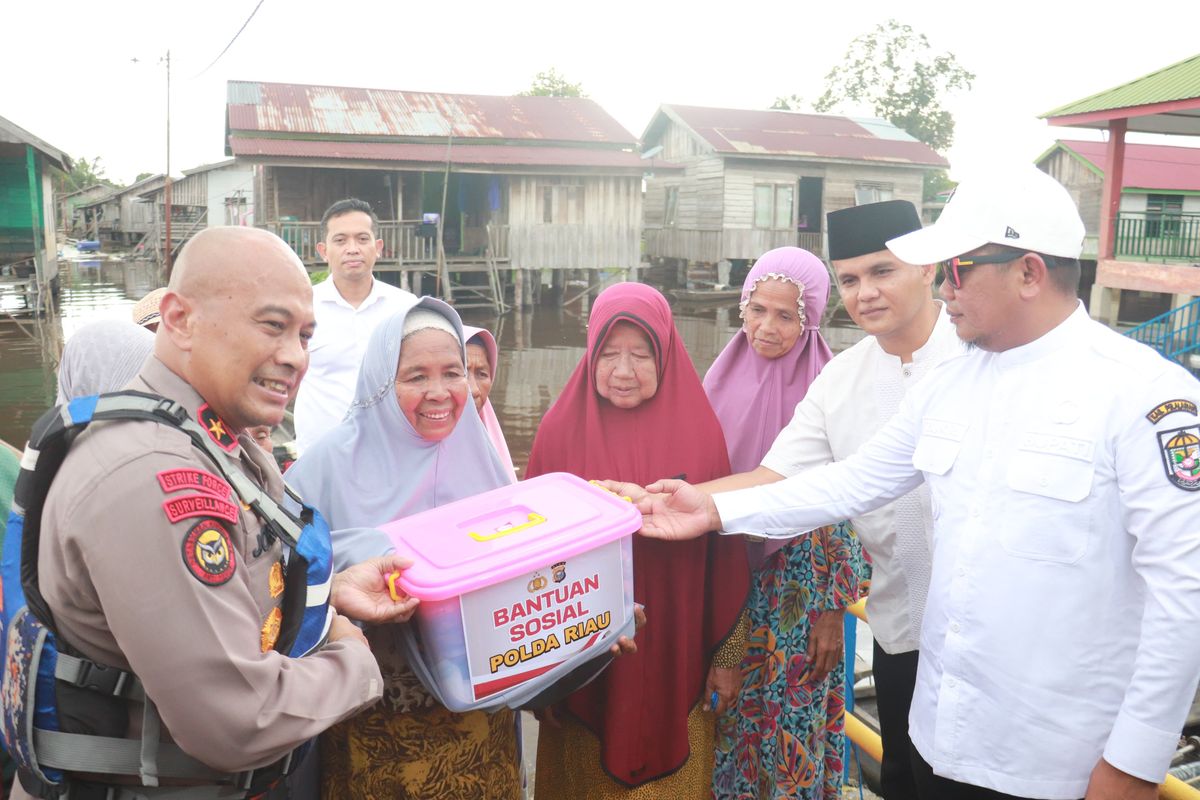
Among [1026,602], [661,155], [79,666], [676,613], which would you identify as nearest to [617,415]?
[676,613]

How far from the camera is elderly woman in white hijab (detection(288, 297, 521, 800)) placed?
7.03ft

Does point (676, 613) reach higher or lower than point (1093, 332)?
lower

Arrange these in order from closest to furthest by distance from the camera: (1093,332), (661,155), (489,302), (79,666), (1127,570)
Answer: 1. (79,666)
2. (1127,570)
3. (1093,332)
4. (489,302)
5. (661,155)

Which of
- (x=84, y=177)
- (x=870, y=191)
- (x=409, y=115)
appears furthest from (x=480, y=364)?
(x=84, y=177)

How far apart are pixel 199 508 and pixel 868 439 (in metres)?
2.05

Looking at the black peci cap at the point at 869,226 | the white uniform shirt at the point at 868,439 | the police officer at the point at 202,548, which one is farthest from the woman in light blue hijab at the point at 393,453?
the black peci cap at the point at 869,226

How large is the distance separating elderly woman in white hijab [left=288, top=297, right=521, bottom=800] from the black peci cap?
50.8 inches

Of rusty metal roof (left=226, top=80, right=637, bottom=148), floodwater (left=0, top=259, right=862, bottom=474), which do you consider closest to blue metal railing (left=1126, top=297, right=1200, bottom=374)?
floodwater (left=0, top=259, right=862, bottom=474)

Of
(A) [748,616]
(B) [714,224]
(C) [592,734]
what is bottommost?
(C) [592,734]

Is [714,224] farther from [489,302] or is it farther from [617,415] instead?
[617,415]

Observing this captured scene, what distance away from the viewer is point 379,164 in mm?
18906

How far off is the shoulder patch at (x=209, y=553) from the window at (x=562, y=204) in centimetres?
2065

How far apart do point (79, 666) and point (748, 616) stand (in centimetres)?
200

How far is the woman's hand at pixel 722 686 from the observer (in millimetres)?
2666
